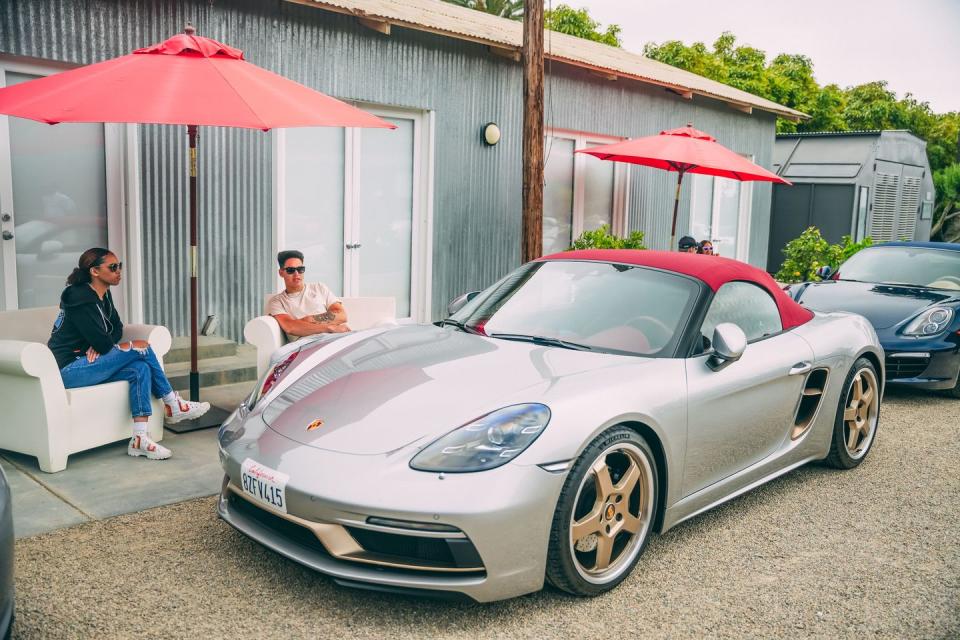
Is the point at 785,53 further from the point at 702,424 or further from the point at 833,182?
the point at 702,424

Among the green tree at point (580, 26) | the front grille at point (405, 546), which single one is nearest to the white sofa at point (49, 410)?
the front grille at point (405, 546)

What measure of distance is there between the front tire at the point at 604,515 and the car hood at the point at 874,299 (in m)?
4.85


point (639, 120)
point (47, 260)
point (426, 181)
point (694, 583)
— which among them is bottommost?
point (694, 583)

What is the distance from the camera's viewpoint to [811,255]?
13906 millimetres

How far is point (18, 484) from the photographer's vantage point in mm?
4543

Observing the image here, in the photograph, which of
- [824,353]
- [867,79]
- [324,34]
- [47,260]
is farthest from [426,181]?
[867,79]

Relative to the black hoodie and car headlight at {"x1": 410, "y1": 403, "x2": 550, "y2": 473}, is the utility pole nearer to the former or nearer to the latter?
the black hoodie

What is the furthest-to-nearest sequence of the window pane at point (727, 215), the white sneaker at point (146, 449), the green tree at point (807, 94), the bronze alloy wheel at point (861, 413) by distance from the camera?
1. the green tree at point (807, 94)
2. the window pane at point (727, 215)
3. the bronze alloy wheel at point (861, 413)
4. the white sneaker at point (146, 449)

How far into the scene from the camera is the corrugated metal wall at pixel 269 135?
22.3 ft

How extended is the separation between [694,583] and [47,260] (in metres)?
5.58

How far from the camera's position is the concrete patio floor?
4.14m

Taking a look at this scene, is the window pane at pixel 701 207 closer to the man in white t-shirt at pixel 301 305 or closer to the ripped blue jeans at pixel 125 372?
the man in white t-shirt at pixel 301 305

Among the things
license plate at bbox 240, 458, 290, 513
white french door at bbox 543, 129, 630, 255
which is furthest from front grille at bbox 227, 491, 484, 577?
white french door at bbox 543, 129, 630, 255

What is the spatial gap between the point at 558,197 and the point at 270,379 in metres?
7.71
